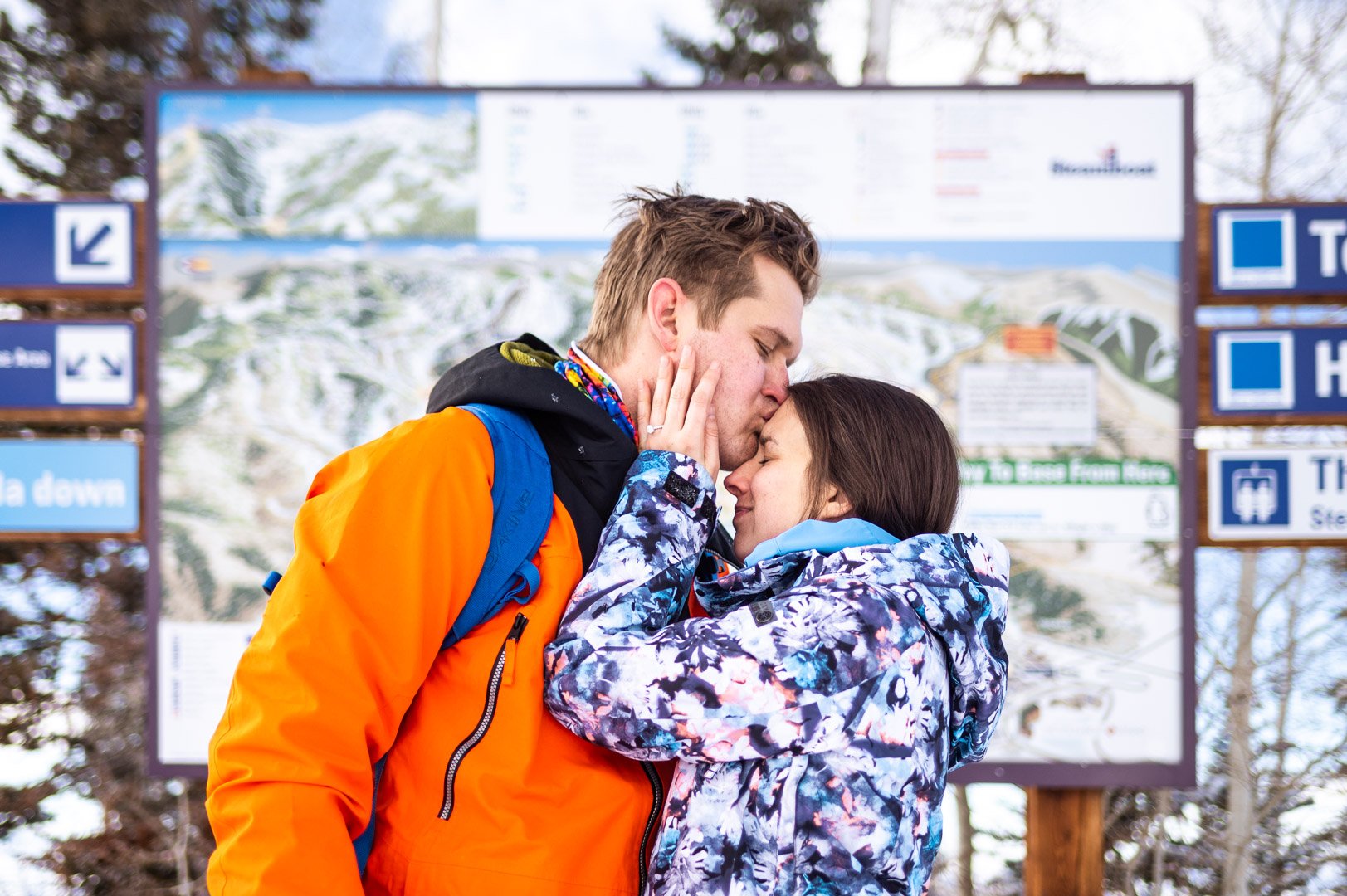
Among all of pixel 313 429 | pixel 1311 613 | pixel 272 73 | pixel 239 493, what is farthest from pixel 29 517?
pixel 1311 613

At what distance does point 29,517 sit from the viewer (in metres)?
3.91

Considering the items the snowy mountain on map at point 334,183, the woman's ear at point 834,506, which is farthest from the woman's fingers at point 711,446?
the snowy mountain on map at point 334,183

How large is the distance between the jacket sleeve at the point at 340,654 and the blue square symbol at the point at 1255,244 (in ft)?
11.5

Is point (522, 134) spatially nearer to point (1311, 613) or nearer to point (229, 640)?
point (229, 640)

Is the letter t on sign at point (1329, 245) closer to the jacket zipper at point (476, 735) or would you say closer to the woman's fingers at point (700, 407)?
the woman's fingers at point (700, 407)

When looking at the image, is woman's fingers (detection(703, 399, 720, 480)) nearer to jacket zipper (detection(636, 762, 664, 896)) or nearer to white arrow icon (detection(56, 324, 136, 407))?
jacket zipper (detection(636, 762, 664, 896))

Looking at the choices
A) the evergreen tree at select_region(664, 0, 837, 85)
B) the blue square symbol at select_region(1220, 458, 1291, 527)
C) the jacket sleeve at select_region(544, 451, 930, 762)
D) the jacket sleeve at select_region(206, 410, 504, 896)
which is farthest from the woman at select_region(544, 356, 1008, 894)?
the evergreen tree at select_region(664, 0, 837, 85)

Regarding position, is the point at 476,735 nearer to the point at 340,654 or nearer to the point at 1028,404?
the point at 340,654

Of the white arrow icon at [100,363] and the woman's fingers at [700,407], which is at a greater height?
the white arrow icon at [100,363]

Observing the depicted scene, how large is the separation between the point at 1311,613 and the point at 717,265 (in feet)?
14.7

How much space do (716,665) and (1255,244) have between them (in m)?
3.46

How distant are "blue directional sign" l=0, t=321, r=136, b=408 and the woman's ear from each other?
327 cm

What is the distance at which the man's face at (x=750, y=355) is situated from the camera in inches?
74.0

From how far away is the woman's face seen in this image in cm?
183
